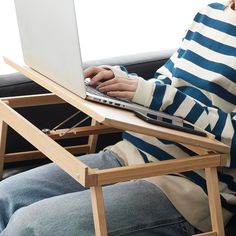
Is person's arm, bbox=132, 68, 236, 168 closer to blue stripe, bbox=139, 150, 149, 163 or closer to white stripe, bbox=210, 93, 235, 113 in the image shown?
white stripe, bbox=210, 93, 235, 113

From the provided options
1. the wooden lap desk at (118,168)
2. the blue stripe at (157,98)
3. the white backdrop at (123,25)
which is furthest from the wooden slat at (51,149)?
the white backdrop at (123,25)

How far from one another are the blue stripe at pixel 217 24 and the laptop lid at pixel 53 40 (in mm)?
412

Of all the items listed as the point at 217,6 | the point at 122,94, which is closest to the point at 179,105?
the point at 122,94

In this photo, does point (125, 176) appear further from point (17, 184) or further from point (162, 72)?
point (162, 72)

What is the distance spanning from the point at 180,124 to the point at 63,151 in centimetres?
25

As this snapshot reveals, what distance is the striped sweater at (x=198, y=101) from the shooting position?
41.0 inches

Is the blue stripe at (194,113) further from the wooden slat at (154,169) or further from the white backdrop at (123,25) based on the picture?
the white backdrop at (123,25)

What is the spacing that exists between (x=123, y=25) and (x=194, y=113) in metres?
0.87

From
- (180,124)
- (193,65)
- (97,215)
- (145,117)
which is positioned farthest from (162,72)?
(97,215)

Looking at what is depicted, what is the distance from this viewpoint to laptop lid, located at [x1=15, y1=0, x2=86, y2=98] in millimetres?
874

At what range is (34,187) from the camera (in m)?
1.18

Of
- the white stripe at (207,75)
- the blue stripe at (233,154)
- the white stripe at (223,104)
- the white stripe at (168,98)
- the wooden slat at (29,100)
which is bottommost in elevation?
the blue stripe at (233,154)

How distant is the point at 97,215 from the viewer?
0.89 meters

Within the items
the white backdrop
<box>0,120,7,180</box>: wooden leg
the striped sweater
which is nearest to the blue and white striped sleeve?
the striped sweater
